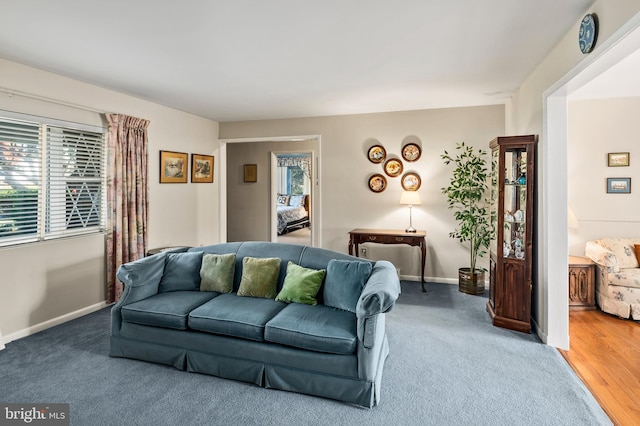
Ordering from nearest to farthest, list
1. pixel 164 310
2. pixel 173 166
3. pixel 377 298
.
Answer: pixel 377 298
pixel 164 310
pixel 173 166

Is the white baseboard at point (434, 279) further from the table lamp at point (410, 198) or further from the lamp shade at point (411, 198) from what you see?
the lamp shade at point (411, 198)

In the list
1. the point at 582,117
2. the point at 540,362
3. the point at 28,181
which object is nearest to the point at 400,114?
the point at 582,117

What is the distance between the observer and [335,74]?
3541 millimetres

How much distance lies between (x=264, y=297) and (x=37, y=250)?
2329 millimetres

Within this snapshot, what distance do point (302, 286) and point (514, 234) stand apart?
2252mm

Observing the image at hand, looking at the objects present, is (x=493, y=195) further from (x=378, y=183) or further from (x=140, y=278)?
(x=140, y=278)

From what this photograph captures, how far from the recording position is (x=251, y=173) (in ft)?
23.6

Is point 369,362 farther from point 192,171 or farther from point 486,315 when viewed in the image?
point 192,171

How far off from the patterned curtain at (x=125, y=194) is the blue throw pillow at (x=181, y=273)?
4.01 feet

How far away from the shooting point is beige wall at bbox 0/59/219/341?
125 inches

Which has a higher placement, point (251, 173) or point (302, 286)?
point (251, 173)

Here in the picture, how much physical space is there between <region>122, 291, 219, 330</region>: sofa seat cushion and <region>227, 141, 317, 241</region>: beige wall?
13.7ft

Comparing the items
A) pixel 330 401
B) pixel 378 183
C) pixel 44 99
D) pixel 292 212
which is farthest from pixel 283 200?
pixel 330 401

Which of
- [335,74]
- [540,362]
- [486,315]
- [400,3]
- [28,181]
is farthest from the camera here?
[486,315]
